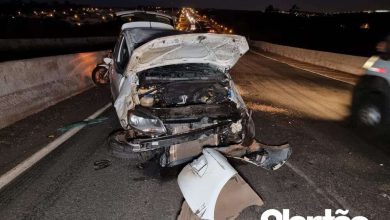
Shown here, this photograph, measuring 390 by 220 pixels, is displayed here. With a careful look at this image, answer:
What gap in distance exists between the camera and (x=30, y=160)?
5.34m

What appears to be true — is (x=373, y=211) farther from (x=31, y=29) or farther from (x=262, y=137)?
(x=31, y=29)

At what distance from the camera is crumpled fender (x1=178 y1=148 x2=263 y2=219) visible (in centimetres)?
360

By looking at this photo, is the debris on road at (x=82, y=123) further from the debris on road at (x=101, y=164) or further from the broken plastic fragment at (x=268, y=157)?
the broken plastic fragment at (x=268, y=157)

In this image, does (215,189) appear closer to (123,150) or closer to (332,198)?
(332,198)

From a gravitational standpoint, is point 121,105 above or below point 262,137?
above

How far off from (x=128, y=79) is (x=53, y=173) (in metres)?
1.84

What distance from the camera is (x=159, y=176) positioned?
495 centimetres

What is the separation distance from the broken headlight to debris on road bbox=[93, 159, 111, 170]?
0.86 meters

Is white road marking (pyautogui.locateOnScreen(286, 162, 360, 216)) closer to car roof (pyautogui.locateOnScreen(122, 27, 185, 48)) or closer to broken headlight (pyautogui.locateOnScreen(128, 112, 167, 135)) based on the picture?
broken headlight (pyautogui.locateOnScreen(128, 112, 167, 135))

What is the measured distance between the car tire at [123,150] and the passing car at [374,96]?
13.5ft

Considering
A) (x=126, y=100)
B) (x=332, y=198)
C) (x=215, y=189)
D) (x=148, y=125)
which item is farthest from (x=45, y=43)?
(x=332, y=198)

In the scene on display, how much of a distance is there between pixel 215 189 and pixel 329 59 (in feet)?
63.5

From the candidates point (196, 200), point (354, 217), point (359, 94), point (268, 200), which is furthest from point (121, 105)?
point (359, 94)

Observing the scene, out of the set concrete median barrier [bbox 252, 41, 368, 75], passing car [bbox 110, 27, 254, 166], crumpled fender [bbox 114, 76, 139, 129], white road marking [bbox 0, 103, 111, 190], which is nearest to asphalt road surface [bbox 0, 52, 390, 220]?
white road marking [bbox 0, 103, 111, 190]
